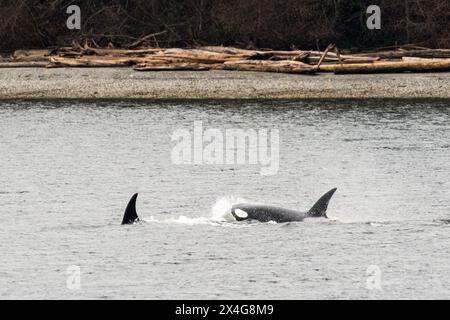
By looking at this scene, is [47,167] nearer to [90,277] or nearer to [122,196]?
[122,196]

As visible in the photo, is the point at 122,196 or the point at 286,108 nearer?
the point at 122,196

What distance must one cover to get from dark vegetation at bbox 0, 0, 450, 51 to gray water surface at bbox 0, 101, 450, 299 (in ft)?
41.2

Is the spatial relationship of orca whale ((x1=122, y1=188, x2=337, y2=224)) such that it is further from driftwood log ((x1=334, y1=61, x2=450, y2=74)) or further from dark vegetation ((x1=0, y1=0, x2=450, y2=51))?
dark vegetation ((x1=0, y1=0, x2=450, y2=51))

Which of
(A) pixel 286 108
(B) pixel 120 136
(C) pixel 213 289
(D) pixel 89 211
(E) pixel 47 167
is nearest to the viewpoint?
(C) pixel 213 289

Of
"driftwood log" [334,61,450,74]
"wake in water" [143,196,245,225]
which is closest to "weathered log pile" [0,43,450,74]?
"driftwood log" [334,61,450,74]

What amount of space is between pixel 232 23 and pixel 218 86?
24.9 feet

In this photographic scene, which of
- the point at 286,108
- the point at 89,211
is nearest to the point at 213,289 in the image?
the point at 89,211

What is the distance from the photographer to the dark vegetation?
65.6m

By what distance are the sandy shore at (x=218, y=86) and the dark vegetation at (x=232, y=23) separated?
5272mm

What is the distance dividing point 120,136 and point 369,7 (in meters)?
21.7

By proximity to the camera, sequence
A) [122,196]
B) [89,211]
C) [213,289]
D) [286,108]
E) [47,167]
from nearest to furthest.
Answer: [213,289] → [89,211] → [122,196] → [47,167] → [286,108]

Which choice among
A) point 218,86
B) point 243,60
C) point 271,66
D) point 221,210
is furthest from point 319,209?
point 243,60

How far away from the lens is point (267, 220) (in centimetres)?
3019

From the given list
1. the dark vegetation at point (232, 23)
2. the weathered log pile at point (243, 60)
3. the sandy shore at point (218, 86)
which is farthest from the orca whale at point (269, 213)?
the dark vegetation at point (232, 23)
